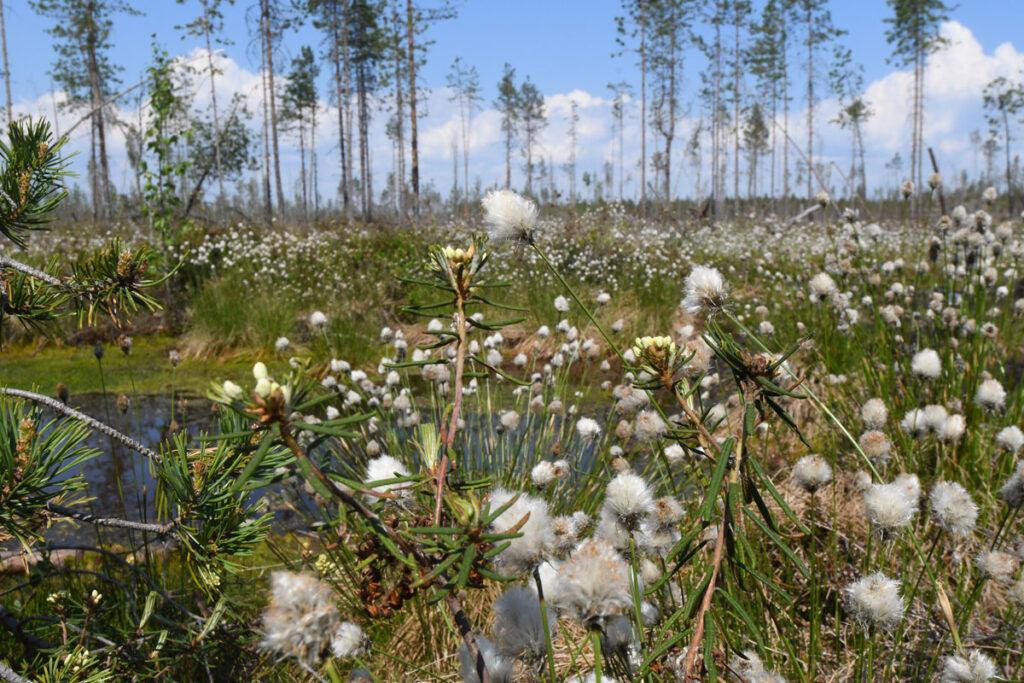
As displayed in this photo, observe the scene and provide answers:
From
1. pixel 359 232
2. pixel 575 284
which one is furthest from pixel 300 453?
pixel 359 232

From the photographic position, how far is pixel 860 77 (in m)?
32.8

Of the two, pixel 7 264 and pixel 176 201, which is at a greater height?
pixel 176 201

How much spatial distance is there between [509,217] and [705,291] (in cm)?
33

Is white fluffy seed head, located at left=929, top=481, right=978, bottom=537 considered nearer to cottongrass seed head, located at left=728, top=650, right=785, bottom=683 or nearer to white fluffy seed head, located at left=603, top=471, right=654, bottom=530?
cottongrass seed head, located at left=728, top=650, right=785, bottom=683

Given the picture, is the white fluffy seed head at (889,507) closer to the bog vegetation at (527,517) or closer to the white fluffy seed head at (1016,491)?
the bog vegetation at (527,517)

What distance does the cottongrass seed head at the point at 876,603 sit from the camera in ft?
3.15

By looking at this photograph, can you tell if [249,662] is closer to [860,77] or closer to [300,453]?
[300,453]

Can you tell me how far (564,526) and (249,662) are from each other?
5.00 ft

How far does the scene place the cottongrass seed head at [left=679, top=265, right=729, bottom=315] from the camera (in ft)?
3.32

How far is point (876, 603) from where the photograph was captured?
0.96m

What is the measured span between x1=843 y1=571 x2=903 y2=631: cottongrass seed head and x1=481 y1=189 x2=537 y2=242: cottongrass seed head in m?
0.75

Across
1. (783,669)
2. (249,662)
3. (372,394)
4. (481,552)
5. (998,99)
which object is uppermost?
(998,99)

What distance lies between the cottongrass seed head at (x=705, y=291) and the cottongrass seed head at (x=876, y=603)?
1.61 feet

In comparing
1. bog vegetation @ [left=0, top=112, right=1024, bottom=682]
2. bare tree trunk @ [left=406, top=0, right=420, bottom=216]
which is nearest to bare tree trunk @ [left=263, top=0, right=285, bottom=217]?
bare tree trunk @ [left=406, top=0, right=420, bottom=216]
